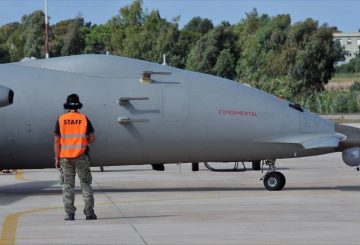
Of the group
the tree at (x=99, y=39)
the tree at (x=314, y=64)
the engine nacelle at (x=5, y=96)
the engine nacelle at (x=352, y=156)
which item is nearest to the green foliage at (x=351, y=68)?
the tree at (x=99, y=39)

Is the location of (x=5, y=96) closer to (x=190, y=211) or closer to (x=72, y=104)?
(x=72, y=104)

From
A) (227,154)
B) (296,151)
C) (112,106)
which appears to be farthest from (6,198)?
(296,151)

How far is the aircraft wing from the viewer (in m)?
23.8

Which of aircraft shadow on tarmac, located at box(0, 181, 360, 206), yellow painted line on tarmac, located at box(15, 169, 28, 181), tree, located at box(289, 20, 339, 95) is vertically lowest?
yellow painted line on tarmac, located at box(15, 169, 28, 181)

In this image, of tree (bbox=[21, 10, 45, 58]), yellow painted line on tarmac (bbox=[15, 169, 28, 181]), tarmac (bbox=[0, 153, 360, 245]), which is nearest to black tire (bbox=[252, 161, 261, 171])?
tarmac (bbox=[0, 153, 360, 245])

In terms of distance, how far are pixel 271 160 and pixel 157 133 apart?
2943 mm

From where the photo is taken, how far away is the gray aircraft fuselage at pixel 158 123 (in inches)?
941

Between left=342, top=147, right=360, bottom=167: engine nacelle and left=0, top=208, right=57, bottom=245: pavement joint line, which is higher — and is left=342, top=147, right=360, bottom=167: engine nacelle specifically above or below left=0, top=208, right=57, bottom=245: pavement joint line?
above

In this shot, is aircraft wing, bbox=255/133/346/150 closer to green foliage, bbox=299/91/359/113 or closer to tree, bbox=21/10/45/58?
green foliage, bbox=299/91/359/113

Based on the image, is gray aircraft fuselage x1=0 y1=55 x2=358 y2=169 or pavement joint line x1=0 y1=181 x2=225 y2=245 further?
gray aircraft fuselage x1=0 y1=55 x2=358 y2=169

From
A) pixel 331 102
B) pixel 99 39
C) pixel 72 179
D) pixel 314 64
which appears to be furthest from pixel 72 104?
pixel 99 39

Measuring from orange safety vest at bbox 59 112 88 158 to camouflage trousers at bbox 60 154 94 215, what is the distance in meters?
0.14

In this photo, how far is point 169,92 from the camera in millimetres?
24156

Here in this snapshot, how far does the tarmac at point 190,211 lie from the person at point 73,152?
1.58ft
